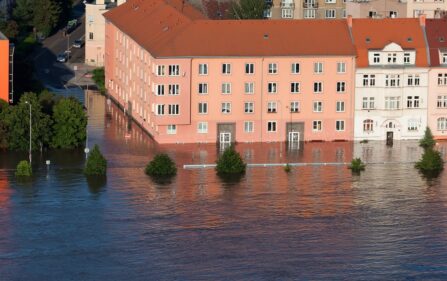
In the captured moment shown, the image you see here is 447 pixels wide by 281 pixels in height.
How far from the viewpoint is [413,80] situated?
70.7m

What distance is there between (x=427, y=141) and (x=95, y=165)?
1485cm

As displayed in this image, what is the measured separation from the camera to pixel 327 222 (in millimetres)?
56562

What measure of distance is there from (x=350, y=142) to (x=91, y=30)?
21.5m

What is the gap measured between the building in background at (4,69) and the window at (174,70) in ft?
22.5

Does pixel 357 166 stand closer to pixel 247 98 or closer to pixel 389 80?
pixel 247 98

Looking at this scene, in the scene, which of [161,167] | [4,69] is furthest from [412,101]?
[4,69]

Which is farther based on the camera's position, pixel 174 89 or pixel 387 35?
pixel 387 35

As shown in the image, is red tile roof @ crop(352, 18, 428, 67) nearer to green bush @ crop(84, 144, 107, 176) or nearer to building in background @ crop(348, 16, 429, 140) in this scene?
building in background @ crop(348, 16, 429, 140)

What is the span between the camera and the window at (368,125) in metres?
70.6

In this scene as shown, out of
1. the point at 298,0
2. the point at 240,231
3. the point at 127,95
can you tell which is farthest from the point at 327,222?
the point at 298,0

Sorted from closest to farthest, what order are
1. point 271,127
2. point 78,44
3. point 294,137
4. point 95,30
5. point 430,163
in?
point 430,163, point 271,127, point 294,137, point 95,30, point 78,44

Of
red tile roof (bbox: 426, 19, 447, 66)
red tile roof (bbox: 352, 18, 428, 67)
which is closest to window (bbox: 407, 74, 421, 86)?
red tile roof (bbox: 352, 18, 428, 67)

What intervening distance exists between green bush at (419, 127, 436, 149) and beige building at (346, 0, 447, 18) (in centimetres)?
1000

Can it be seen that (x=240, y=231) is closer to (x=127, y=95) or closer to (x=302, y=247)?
(x=302, y=247)
